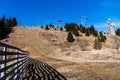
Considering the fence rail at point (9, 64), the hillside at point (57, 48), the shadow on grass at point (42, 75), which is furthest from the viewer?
the hillside at point (57, 48)

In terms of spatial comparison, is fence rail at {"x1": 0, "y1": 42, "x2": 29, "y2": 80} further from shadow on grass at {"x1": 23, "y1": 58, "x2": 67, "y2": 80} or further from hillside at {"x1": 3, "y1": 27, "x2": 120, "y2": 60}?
hillside at {"x1": 3, "y1": 27, "x2": 120, "y2": 60}

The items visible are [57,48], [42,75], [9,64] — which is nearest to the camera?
[9,64]

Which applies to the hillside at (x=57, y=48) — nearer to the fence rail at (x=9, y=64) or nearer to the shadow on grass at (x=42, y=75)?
the shadow on grass at (x=42, y=75)

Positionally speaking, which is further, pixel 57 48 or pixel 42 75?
pixel 57 48

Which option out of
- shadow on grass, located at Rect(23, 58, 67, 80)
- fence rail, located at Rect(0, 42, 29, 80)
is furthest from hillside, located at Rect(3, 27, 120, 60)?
fence rail, located at Rect(0, 42, 29, 80)

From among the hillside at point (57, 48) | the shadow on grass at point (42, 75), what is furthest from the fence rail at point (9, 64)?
the hillside at point (57, 48)

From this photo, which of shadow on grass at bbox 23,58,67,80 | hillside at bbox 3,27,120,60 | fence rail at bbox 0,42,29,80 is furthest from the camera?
hillside at bbox 3,27,120,60

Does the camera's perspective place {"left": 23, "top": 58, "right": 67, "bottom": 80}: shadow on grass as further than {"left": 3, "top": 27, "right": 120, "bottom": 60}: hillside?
No

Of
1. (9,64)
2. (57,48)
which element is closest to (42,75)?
(9,64)

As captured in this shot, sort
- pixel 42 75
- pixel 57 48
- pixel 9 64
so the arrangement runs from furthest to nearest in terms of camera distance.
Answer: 1. pixel 57 48
2. pixel 42 75
3. pixel 9 64

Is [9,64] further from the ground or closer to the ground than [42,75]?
further from the ground

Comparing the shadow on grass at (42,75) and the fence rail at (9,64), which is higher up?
the fence rail at (9,64)

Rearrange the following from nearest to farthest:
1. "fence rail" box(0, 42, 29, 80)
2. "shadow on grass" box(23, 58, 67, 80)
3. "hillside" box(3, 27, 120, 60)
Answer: "fence rail" box(0, 42, 29, 80), "shadow on grass" box(23, 58, 67, 80), "hillside" box(3, 27, 120, 60)

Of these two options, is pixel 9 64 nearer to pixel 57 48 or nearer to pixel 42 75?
pixel 42 75
